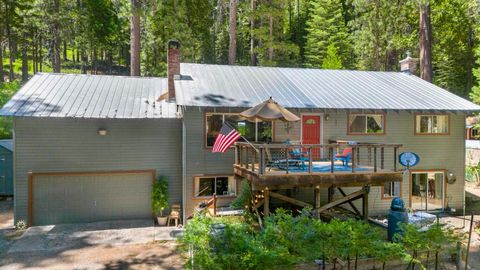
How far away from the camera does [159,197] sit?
41.4 feet

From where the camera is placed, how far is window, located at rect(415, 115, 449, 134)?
14.2 metres

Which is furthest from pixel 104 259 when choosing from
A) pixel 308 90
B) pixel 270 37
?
pixel 270 37

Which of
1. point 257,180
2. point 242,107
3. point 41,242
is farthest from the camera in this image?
point 242,107

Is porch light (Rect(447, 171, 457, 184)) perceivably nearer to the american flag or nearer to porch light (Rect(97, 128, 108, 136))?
the american flag

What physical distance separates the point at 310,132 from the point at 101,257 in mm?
8573

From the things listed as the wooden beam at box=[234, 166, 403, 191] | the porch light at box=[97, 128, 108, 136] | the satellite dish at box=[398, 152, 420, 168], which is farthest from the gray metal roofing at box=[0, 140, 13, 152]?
the satellite dish at box=[398, 152, 420, 168]

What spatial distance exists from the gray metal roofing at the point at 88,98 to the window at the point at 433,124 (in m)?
10.3

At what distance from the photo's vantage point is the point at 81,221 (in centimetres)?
1260

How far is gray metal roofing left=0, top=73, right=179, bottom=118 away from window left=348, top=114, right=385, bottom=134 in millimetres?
7063

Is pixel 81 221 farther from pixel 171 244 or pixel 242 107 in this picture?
pixel 242 107

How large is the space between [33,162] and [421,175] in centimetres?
1554

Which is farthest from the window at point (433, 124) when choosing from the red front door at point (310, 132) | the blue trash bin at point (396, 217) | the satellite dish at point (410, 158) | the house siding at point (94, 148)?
the house siding at point (94, 148)

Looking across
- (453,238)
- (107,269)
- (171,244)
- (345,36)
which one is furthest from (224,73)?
(345,36)

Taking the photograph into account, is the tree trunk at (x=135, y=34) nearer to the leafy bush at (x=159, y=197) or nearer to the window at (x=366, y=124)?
the leafy bush at (x=159, y=197)
